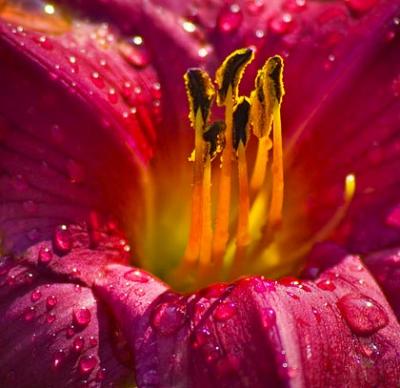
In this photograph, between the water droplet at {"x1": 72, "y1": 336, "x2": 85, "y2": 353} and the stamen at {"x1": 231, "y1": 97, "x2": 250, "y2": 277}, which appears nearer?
the water droplet at {"x1": 72, "y1": 336, "x2": 85, "y2": 353}

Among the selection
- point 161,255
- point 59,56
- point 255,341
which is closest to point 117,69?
point 59,56

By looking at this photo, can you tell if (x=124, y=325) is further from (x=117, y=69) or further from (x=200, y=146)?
(x=117, y=69)

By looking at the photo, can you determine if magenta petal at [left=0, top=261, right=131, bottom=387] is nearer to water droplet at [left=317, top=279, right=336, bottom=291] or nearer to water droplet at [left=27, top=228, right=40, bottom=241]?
water droplet at [left=27, top=228, right=40, bottom=241]

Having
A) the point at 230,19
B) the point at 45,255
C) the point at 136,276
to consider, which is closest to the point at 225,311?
the point at 136,276

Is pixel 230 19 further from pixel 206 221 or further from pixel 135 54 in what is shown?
pixel 206 221

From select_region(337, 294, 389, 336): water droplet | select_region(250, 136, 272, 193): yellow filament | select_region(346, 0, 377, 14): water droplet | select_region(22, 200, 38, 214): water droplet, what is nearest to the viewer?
select_region(337, 294, 389, 336): water droplet

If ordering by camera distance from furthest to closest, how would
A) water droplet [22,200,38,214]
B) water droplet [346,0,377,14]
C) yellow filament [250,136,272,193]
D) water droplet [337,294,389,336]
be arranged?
water droplet [346,0,377,14] → yellow filament [250,136,272,193] → water droplet [22,200,38,214] → water droplet [337,294,389,336]

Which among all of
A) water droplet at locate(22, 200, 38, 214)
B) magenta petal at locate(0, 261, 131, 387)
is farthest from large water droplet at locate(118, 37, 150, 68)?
magenta petal at locate(0, 261, 131, 387)
